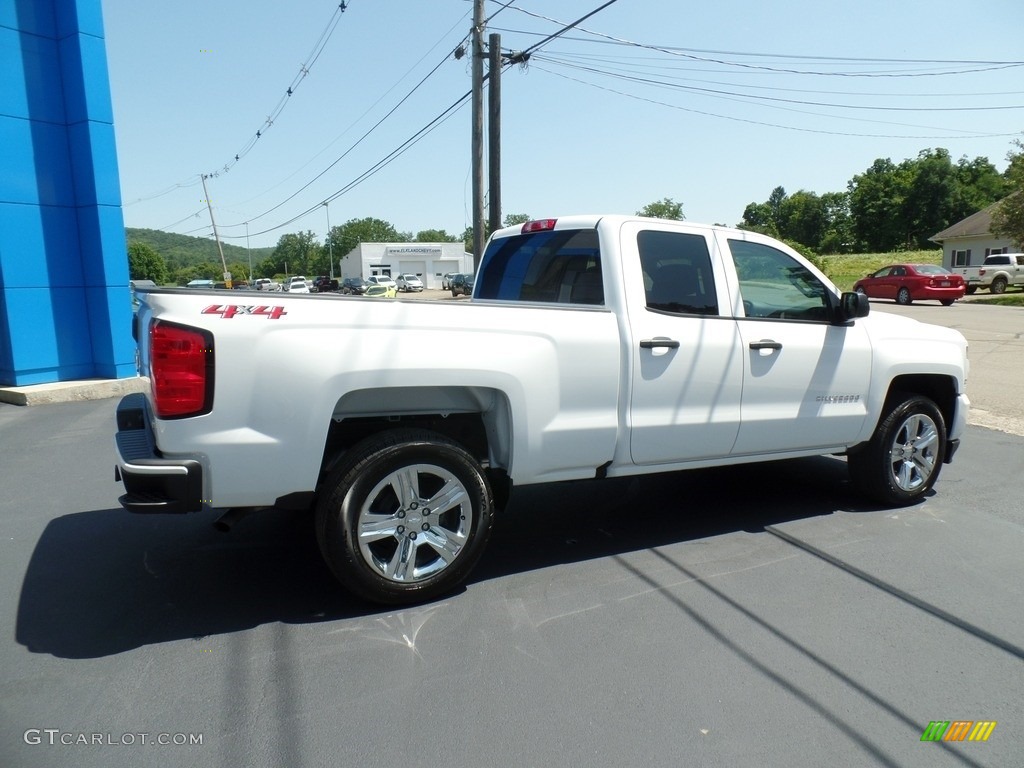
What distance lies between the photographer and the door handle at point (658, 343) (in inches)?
165

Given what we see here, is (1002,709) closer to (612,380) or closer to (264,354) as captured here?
(612,380)

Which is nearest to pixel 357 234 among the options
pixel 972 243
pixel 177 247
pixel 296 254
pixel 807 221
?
pixel 296 254

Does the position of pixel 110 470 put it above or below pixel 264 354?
below

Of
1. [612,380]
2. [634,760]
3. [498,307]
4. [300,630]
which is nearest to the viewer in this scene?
[634,760]

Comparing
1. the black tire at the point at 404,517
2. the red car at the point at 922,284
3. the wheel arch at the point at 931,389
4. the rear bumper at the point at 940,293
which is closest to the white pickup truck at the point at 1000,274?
the red car at the point at 922,284

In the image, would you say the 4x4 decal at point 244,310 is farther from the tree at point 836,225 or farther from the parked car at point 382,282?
the tree at point 836,225

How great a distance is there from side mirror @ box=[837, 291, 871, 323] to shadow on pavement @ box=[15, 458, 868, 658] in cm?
144

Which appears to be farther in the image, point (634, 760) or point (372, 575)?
point (372, 575)

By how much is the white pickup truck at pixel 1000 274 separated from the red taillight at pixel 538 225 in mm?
35705

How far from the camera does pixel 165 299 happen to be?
326cm

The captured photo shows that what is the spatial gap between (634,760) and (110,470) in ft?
17.9

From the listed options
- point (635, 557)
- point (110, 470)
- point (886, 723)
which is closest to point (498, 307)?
point (635, 557)

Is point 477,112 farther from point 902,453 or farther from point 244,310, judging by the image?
point 244,310

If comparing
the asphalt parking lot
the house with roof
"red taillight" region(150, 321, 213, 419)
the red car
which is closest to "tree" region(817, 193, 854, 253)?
the house with roof
